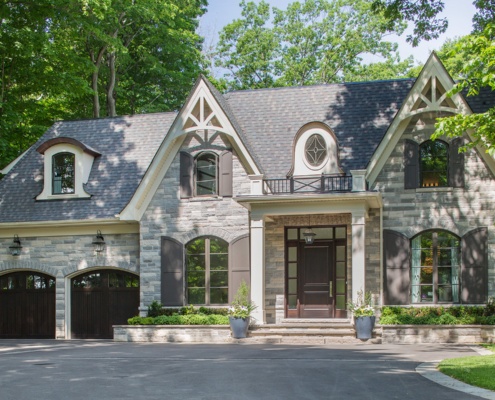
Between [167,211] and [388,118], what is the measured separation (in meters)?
7.41

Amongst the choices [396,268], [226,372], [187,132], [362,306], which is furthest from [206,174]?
[226,372]

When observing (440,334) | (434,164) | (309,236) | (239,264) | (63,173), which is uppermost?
(63,173)

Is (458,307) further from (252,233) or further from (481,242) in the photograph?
(252,233)

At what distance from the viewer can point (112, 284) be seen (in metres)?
24.9

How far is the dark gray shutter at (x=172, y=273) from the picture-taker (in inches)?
904

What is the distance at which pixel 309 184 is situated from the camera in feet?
72.9

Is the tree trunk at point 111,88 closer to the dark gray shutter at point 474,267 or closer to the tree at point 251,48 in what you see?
the tree at point 251,48

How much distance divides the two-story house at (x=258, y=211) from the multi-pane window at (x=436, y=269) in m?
0.04

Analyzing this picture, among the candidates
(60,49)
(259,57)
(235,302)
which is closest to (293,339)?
(235,302)

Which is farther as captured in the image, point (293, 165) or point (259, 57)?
point (259, 57)

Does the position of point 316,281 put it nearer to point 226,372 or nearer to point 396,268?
point 396,268

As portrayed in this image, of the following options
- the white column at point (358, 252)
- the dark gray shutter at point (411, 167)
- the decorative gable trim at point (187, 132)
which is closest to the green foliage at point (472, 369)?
the white column at point (358, 252)

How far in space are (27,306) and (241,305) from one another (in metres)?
8.46

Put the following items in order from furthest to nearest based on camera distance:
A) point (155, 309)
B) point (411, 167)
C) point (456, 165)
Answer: point (155, 309) → point (411, 167) → point (456, 165)
